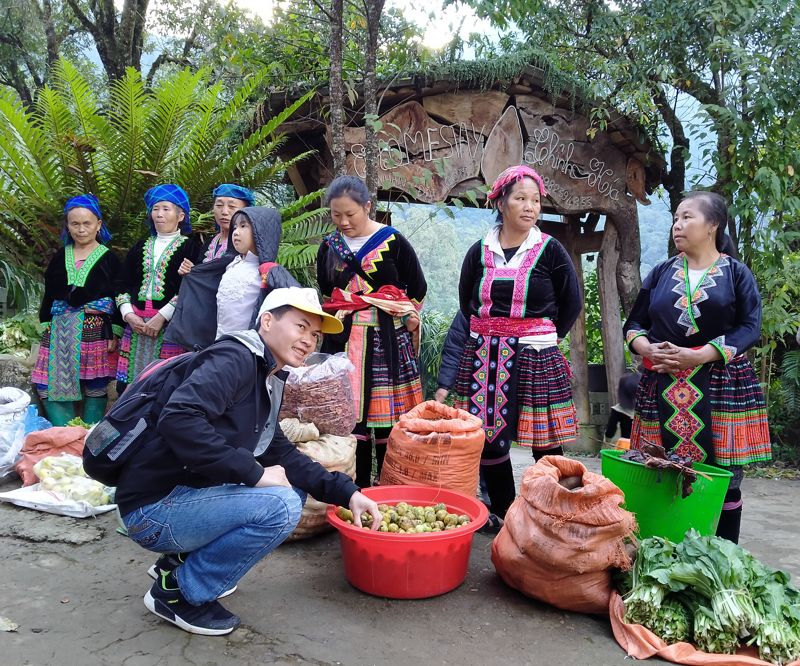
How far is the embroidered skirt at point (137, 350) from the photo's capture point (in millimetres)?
4590

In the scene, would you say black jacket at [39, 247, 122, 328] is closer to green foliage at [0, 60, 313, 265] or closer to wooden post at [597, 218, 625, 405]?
green foliage at [0, 60, 313, 265]

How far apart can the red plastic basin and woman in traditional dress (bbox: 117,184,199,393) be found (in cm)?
231

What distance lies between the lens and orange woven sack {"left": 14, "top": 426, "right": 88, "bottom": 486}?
429 centimetres

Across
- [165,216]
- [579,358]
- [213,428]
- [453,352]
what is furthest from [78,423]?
[579,358]

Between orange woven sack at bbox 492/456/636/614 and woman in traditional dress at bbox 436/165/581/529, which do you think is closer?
orange woven sack at bbox 492/456/636/614

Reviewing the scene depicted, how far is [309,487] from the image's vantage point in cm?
257

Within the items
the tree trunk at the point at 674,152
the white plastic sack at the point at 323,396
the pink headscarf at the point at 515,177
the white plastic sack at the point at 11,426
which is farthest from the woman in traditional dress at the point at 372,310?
the tree trunk at the point at 674,152

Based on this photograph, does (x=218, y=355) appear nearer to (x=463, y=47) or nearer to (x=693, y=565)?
(x=693, y=565)

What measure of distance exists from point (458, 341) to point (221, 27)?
447cm

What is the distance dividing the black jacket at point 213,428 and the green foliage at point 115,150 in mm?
3500

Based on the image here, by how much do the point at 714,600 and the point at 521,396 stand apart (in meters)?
1.27

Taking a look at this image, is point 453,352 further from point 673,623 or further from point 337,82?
point 337,82

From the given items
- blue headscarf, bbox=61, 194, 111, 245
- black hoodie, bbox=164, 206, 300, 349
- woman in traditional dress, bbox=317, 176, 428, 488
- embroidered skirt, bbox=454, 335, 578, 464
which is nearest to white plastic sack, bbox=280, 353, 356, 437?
woman in traditional dress, bbox=317, 176, 428, 488

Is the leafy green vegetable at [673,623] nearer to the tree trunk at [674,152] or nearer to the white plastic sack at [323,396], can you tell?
the white plastic sack at [323,396]
